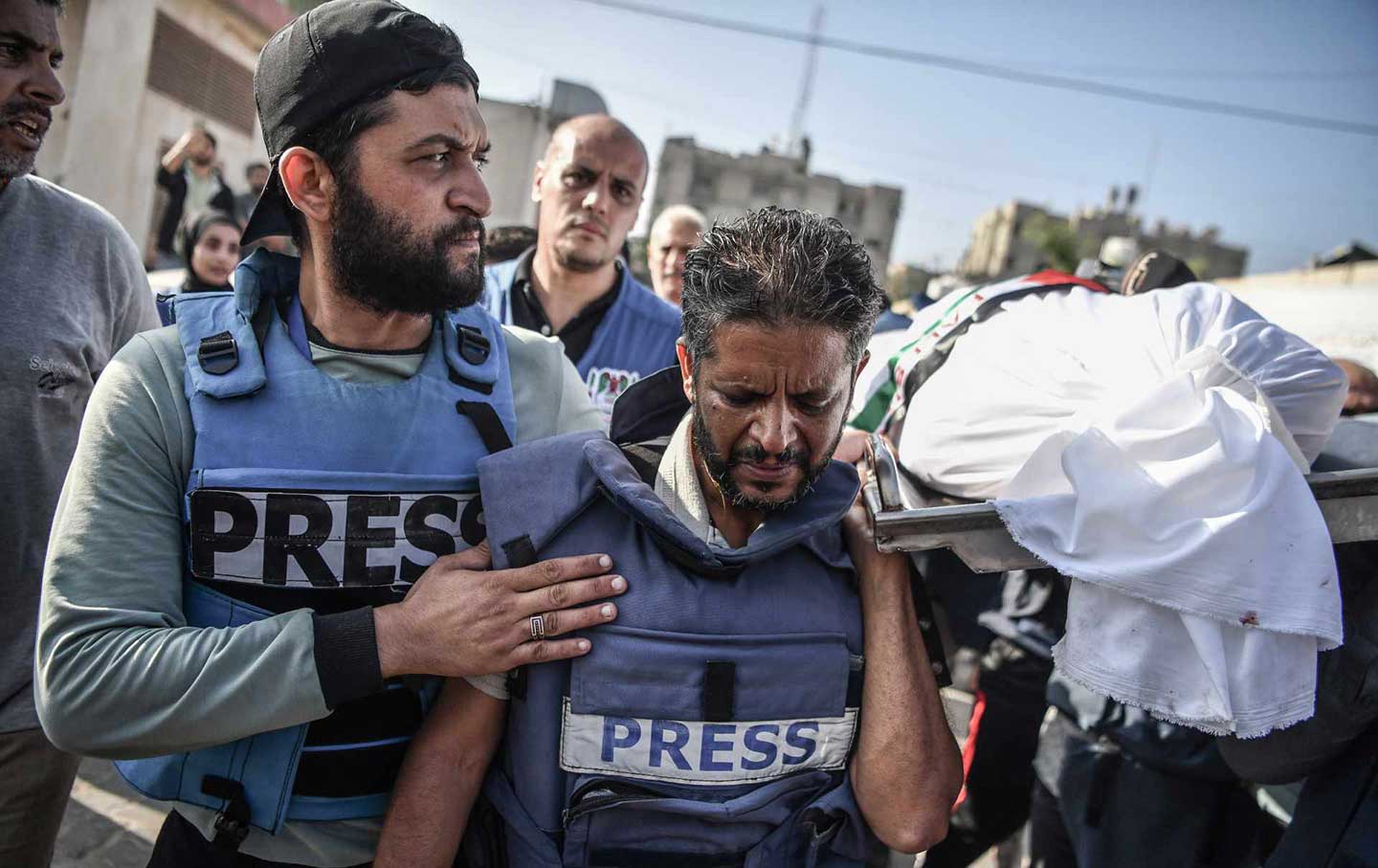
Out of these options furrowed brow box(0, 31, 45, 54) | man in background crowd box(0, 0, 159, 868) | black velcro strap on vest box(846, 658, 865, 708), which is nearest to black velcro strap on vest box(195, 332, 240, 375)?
man in background crowd box(0, 0, 159, 868)

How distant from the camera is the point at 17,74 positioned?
195 centimetres

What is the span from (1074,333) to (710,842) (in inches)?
48.0

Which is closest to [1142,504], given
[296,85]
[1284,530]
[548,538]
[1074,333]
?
[1284,530]

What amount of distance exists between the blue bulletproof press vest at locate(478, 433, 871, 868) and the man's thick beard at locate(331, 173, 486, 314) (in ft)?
1.17

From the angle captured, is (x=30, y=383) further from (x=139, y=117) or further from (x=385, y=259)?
(x=139, y=117)

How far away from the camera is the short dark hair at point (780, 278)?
158 cm

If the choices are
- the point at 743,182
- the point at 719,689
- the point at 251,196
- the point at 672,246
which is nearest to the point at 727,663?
the point at 719,689

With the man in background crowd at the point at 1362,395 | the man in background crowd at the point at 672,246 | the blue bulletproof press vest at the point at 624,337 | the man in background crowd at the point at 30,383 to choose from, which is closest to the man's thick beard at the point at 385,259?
the man in background crowd at the point at 30,383

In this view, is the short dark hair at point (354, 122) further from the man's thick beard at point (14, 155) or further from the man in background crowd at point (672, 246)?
the man in background crowd at point (672, 246)

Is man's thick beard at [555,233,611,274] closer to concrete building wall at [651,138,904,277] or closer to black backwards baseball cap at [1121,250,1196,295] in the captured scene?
black backwards baseball cap at [1121,250,1196,295]

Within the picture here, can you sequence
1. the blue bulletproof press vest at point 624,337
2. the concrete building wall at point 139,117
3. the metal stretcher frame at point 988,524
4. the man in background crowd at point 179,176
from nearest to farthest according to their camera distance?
the metal stretcher frame at point 988,524, the blue bulletproof press vest at point 624,337, the man in background crowd at point 179,176, the concrete building wall at point 139,117

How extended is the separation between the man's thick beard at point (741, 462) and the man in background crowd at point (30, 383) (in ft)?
4.72

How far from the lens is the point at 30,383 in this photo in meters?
1.92

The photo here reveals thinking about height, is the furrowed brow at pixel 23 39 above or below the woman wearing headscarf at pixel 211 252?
above
